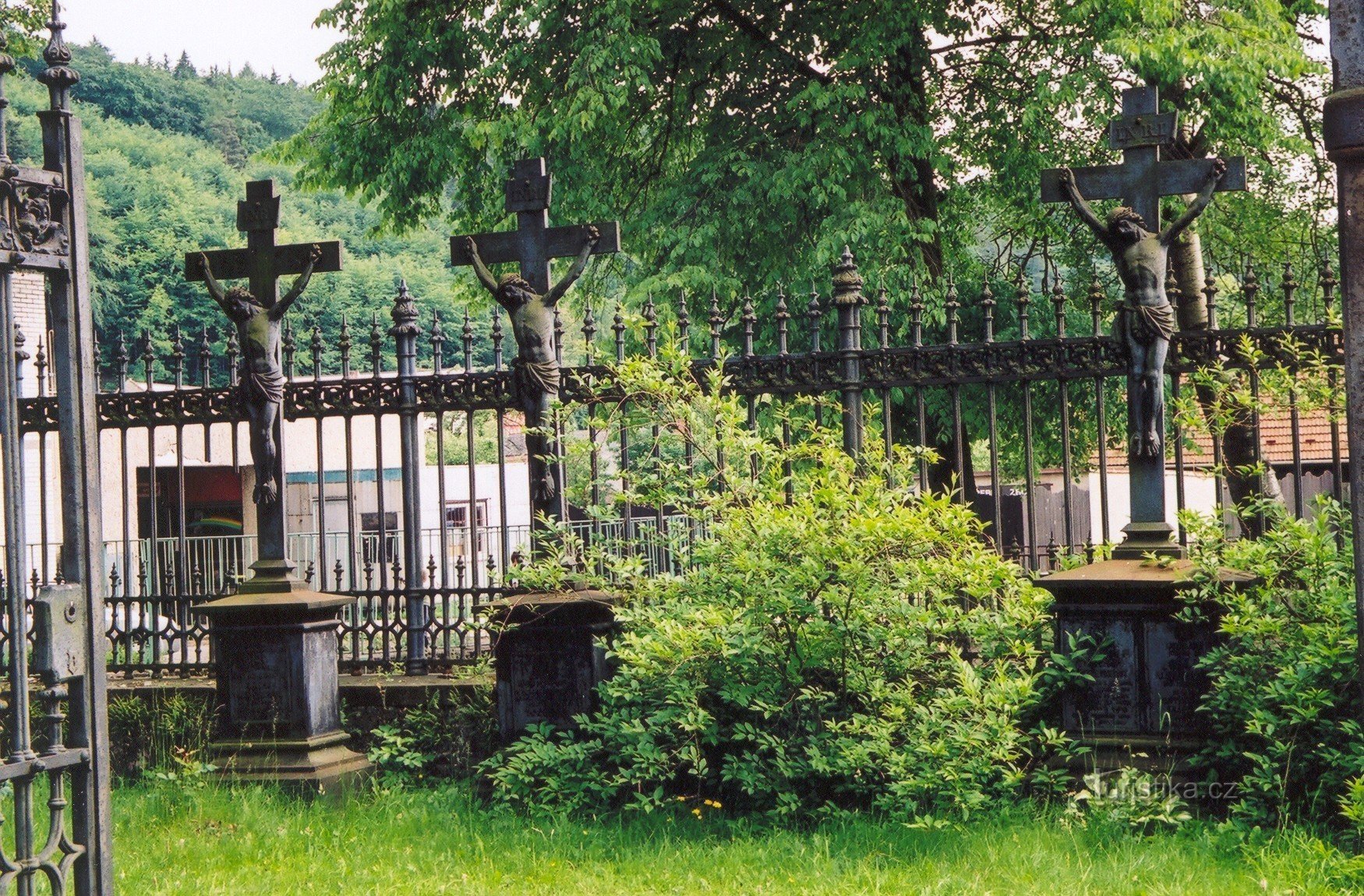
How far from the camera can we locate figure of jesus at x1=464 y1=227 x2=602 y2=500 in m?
7.50

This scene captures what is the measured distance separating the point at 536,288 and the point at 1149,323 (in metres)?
3.25

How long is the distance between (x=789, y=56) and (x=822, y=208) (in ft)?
7.10

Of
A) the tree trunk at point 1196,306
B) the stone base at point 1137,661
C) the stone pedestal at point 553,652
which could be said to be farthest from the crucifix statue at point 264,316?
the tree trunk at point 1196,306

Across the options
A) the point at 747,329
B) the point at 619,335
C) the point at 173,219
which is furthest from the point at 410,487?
the point at 173,219

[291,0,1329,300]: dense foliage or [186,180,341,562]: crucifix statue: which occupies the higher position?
[291,0,1329,300]: dense foliage

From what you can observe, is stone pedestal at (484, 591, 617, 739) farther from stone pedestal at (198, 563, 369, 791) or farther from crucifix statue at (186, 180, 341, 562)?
crucifix statue at (186, 180, 341, 562)

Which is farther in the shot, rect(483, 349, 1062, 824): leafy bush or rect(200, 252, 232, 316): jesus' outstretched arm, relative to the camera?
rect(200, 252, 232, 316): jesus' outstretched arm

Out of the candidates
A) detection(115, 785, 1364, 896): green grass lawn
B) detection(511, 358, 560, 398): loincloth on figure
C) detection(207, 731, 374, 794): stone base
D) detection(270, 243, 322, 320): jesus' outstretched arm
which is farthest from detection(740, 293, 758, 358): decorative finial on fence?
detection(207, 731, 374, 794): stone base

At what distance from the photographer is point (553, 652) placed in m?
7.09

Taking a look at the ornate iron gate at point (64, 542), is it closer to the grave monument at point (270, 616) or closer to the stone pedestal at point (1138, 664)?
the grave monument at point (270, 616)

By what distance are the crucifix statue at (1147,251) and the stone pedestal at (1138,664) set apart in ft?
1.09

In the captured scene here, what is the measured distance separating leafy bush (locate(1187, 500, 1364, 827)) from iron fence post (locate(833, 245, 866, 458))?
191cm

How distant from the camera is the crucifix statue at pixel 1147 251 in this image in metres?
6.58

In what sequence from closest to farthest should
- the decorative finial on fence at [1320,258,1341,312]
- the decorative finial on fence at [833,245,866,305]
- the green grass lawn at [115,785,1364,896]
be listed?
1. the green grass lawn at [115,785,1364,896]
2. the decorative finial on fence at [1320,258,1341,312]
3. the decorative finial on fence at [833,245,866,305]
